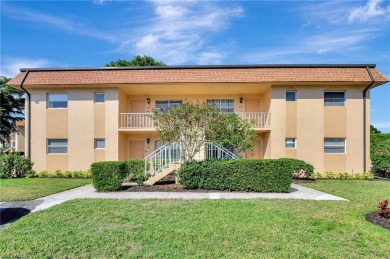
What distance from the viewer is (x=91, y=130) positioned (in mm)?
16250

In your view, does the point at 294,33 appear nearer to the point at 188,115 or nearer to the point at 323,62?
the point at 323,62

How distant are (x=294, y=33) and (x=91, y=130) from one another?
1259 centimetres

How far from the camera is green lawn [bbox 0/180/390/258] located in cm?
420

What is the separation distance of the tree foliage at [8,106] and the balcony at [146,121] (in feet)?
55.2

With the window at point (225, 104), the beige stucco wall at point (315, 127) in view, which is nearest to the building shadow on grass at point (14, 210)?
the beige stucco wall at point (315, 127)

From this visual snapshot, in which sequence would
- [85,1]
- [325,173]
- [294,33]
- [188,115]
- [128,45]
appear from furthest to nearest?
[325,173]
[128,45]
[294,33]
[188,115]
[85,1]

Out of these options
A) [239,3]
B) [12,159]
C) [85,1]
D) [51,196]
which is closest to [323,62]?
[239,3]

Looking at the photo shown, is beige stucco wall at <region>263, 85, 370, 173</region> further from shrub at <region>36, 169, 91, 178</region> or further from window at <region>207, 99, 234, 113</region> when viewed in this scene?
shrub at <region>36, 169, 91, 178</region>

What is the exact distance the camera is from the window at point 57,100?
54.1 feet

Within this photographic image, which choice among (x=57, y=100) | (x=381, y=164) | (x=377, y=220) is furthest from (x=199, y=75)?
(x=381, y=164)

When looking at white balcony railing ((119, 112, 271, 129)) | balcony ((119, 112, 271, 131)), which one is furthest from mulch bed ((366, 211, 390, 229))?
white balcony railing ((119, 112, 271, 129))

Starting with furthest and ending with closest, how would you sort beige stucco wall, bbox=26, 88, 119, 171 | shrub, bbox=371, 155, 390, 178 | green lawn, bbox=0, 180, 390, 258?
beige stucco wall, bbox=26, 88, 119, 171 → shrub, bbox=371, 155, 390, 178 → green lawn, bbox=0, 180, 390, 258

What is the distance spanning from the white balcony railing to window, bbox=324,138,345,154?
3.73 meters

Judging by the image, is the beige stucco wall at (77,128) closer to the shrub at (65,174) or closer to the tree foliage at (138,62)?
the shrub at (65,174)
